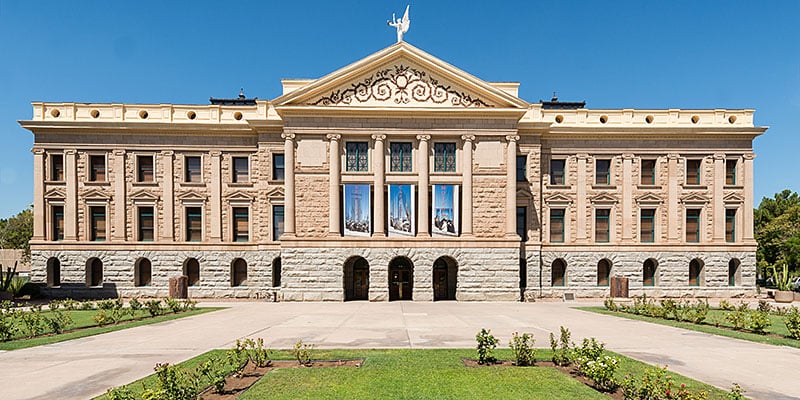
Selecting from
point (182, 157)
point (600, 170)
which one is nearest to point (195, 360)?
point (182, 157)

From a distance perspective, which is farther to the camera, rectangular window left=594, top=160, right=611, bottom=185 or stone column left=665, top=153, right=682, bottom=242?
rectangular window left=594, top=160, right=611, bottom=185

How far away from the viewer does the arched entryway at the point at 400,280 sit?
3297 centimetres

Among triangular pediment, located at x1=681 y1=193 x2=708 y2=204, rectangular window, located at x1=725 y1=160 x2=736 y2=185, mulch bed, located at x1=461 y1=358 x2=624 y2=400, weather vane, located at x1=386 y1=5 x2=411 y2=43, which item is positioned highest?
weather vane, located at x1=386 y1=5 x2=411 y2=43

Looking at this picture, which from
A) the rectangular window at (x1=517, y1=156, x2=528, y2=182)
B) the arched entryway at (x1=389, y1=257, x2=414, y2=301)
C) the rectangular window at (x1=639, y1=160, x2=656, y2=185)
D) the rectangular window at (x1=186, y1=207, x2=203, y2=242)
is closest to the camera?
the arched entryway at (x1=389, y1=257, x2=414, y2=301)

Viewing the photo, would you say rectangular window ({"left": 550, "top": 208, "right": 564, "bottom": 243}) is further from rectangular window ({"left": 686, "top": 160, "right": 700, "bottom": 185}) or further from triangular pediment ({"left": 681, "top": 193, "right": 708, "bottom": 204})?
rectangular window ({"left": 686, "top": 160, "right": 700, "bottom": 185})

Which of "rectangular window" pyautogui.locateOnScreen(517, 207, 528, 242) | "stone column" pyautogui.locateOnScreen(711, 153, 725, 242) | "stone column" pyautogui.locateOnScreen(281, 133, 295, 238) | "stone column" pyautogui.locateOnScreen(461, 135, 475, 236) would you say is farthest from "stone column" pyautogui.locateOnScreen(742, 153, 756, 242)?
"stone column" pyautogui.locateOnScreen(281, 133, 295, 238)

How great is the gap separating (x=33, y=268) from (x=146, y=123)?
1363cm

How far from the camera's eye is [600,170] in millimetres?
35406


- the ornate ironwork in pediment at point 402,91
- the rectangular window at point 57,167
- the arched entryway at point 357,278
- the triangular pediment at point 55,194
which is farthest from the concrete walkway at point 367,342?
the rectangular window at point 57,167

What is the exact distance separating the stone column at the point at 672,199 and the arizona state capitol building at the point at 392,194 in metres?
0.11

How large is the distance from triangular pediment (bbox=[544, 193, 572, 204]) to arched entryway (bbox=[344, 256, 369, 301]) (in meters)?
15.2

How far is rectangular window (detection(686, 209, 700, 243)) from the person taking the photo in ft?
115

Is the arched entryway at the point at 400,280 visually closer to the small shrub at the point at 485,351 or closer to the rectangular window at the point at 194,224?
the rectangular window at the point at 194,224

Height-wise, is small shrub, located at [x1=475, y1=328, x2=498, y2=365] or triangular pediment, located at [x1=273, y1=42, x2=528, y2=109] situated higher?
triangular pediment, located at [x1=273, y1=42, x2=528, y2=109]
